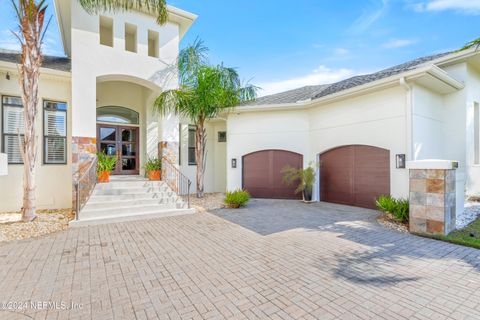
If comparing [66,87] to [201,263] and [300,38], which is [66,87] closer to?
[201,263]

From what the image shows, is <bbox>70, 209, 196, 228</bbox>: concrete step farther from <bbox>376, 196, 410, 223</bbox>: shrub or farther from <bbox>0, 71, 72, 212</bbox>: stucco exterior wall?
<bbox>376, 196, 410, 223</bbox>: shrub

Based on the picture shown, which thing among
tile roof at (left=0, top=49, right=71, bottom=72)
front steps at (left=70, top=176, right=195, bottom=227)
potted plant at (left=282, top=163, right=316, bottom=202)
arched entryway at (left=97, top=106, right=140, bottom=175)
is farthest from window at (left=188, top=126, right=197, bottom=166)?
tile roof at (left=0, top=49, right=71, bottom=72)

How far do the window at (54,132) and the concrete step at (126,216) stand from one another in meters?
4.08

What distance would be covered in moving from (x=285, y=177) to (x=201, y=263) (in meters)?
7.09

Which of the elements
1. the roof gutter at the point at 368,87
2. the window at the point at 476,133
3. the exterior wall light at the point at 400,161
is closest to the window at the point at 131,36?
the roof gutter at the point at 368,87

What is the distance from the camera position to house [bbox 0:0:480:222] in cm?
840

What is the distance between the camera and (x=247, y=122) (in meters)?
12.0

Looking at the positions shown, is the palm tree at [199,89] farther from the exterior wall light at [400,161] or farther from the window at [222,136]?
the exterior wall light at [400,161]

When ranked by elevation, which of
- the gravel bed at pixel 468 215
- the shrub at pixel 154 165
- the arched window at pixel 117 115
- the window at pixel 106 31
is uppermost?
the window at pixel 106 31

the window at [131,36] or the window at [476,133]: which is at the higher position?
the window at [131,36]

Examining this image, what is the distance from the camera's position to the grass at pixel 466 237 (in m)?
5.20

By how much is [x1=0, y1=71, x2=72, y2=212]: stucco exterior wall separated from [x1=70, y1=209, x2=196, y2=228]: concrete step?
346cm

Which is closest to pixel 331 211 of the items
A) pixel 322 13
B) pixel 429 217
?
pixel 429 217

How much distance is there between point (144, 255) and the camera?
473 centimetres
